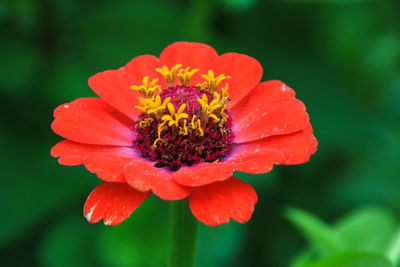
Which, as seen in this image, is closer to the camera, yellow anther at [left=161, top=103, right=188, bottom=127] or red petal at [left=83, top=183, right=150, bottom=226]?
red petal at [left=83, top=183, right=150, bottom=226]

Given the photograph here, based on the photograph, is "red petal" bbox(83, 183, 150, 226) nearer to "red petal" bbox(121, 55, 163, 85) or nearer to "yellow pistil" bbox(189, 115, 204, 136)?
"yellow pistil" bbox(189, 115, 204, 136)

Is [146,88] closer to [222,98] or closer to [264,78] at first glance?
[222,98]

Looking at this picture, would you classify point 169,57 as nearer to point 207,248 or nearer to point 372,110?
point 207,248

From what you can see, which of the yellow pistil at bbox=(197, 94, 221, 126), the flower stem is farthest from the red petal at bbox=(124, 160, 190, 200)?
the yellow pistil at bbox=(197, 94, 221, 126)

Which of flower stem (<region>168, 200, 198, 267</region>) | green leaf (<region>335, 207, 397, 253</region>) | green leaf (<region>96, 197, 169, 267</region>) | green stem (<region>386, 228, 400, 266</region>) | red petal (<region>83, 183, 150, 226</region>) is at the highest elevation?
red petal (<region>83, 183, 150, 226</region>)

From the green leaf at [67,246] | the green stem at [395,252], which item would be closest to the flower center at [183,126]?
the green stem at [395,252]

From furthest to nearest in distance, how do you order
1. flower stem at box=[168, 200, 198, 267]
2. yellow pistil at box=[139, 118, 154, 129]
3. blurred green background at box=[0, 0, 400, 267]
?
blurred green background at box=[0, 0, 400, 267], yellow pistil at box=[139, 118, 154, 129], flower stem at box=[168, 200, 198, 267]

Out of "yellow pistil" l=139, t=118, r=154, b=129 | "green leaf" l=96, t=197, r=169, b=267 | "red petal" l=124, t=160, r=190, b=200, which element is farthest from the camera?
"green leaf" l=96, t=197, r=169, b=267

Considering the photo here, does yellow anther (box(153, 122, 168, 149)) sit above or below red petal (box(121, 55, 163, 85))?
below

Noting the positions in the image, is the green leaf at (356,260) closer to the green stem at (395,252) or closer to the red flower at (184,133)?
the green stem at (395,252)
